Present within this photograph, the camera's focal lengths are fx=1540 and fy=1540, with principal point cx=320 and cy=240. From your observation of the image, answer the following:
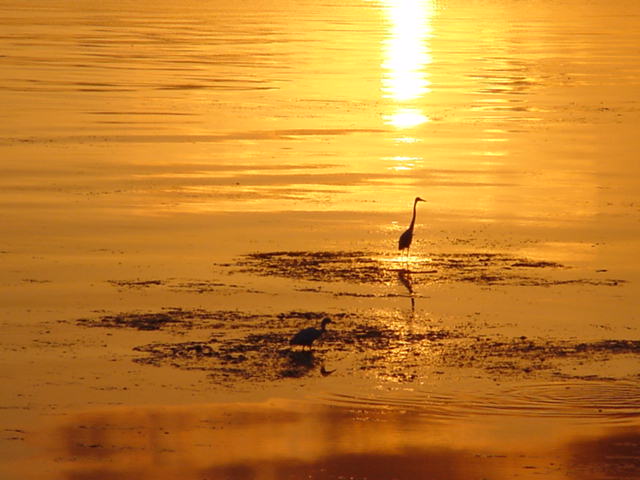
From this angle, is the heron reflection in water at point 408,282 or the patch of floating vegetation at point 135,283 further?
the patch of floating vegetation at point 135,283

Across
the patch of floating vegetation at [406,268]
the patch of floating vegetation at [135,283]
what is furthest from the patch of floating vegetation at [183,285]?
the patch of floating vegetation at [406,268]

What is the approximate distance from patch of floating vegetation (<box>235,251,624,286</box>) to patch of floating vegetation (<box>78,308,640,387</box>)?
1.63 m

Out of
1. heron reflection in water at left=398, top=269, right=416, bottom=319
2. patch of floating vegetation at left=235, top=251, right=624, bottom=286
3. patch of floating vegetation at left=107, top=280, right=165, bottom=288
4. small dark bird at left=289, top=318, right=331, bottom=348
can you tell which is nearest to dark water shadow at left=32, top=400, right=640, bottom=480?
small dark bird at left=289, top=318, right=331, bottom=348

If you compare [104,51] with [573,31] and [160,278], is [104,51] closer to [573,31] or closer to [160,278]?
[573,31]

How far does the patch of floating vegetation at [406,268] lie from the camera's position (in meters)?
16.0

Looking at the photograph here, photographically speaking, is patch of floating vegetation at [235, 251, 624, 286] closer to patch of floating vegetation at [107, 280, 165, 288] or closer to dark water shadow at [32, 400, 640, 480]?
patch of floating vegetation at [107, 280, 165, 288]

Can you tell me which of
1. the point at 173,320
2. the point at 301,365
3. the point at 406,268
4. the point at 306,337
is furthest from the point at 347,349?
the point at 406,268

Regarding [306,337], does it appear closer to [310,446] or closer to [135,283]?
[310,446]

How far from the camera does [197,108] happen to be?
30.9 metres

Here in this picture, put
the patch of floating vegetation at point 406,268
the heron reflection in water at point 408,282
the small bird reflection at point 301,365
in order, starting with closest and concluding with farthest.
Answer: the small bird reflection at point 301,365
the heron reflection in water at point 408,282
the patch of floating vegetation at point 406,268

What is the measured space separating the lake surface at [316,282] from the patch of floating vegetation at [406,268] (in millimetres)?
49

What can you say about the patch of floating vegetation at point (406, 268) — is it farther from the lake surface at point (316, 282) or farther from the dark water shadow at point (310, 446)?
the dark water shadow at point (310, 446)

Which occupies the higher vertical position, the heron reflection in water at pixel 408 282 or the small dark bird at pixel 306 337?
the heron reflection in water at pixel 408 282

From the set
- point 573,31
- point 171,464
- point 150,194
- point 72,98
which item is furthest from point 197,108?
point 573,31
